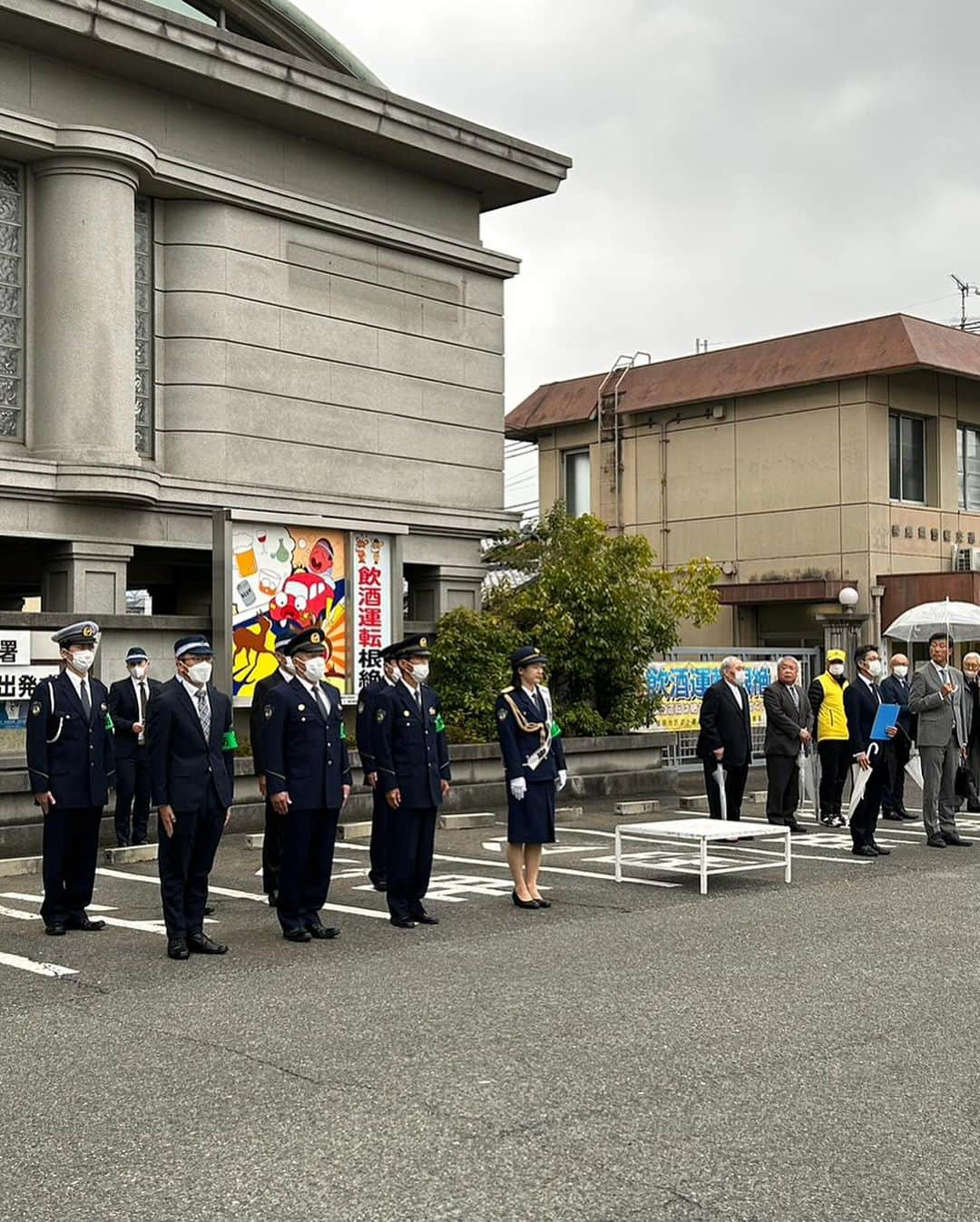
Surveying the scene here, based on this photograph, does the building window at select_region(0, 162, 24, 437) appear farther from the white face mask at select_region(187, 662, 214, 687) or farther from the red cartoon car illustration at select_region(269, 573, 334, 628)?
the white face mask at select_region(187, 662, 214, 687)

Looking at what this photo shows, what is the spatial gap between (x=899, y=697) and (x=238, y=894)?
8.66 m

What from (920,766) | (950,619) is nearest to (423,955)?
(920,766)

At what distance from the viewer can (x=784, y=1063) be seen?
21.7 ft

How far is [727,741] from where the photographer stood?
51.9 feet

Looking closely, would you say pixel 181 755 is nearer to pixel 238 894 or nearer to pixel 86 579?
pixel 238 894

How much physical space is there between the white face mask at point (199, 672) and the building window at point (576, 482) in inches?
991

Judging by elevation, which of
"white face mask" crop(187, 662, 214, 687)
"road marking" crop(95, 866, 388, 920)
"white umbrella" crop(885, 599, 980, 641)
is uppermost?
"white umbrella" crop(885, 599, 980, 641)

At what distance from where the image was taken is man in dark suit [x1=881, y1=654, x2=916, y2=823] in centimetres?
1755

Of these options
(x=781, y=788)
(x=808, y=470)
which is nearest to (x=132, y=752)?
(x=781, y=788)

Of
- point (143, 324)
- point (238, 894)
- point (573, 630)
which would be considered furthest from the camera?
point (573, 630)

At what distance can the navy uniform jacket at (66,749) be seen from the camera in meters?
10.4

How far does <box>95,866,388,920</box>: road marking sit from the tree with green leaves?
687cm

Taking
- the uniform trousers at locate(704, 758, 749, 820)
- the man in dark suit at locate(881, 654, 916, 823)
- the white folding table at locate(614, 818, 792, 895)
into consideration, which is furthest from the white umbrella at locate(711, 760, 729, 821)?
the white folding table at locate(614, 818, 792, 895)

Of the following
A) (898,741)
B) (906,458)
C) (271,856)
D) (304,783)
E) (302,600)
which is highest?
(906,458)
